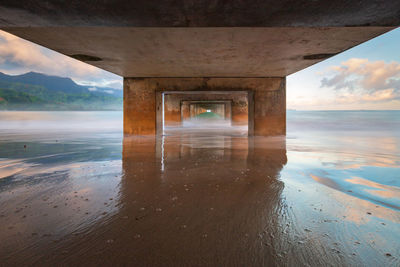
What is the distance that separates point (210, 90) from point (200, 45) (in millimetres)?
4498

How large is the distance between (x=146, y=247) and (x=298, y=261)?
1.10m

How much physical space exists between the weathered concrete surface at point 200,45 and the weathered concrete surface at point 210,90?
1.79 metres

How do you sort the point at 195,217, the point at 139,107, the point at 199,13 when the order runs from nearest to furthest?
the point at 195,217, the point at 199,13, the point at 139,107

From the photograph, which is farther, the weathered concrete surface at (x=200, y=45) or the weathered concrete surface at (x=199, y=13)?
the weathered concrete surface at (x=200, y=45)

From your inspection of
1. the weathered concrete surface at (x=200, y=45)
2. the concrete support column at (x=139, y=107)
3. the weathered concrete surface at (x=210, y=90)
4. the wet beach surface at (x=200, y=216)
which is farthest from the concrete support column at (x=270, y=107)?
the wet beach surface at (x=200, y=216)

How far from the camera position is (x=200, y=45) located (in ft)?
→ 18.2

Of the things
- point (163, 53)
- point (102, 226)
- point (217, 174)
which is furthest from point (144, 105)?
point (102, 226)

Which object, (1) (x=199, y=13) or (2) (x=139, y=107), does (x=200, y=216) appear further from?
(2) (x=139, y=107)

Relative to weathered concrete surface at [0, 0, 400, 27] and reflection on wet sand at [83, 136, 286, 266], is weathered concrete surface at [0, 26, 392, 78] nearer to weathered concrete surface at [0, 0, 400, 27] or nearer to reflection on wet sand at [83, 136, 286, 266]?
weathered concrete surface at [0, 0, 400, 27]

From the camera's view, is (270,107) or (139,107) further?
(139,107)

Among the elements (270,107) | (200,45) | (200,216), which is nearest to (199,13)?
(200,216)

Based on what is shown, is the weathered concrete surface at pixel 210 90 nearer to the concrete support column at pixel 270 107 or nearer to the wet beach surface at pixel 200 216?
the concrete support column at pixel 270 107

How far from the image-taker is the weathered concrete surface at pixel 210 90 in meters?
9.97

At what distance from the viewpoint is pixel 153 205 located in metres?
2.53
